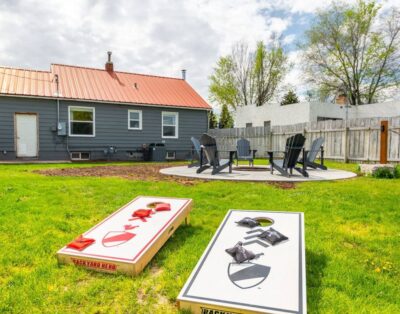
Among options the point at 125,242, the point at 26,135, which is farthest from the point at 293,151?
the point at 26,135

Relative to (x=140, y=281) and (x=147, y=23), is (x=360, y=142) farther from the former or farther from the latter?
(x=140, y=281)

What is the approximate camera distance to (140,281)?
2.08m

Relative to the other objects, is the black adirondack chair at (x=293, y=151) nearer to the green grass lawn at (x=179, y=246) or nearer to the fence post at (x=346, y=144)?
the green grass lawn at (x=179, y=246)

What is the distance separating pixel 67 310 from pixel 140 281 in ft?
1.66

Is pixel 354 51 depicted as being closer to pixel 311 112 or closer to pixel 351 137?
pixel 311 112

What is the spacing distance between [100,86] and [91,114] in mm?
1824

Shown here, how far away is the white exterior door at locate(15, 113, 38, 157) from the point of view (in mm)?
12430

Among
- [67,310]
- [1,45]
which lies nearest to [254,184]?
[67,310]

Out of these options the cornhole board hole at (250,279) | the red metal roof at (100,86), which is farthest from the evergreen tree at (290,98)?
the cornhole board hole at (250,279)

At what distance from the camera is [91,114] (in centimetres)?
1388

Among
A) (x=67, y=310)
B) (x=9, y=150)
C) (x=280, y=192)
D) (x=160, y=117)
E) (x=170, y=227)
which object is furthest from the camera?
(x=160, y=117)

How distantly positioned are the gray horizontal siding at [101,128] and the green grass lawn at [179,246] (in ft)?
28.2

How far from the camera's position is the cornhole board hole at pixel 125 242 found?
7.09ft

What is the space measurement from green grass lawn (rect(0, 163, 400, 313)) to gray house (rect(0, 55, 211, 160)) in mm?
8620
